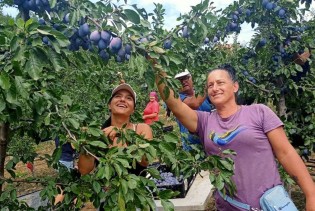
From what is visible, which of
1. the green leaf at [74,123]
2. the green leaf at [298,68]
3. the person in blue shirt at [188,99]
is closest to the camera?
the green leaf at [74,123]

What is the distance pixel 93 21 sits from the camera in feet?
4.83

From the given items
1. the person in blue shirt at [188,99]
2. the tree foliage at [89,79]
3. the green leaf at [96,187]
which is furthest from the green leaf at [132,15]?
the person in blue shirt at [188,99]

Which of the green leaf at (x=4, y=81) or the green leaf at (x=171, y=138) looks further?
the green leaf at (x=171, y=138)

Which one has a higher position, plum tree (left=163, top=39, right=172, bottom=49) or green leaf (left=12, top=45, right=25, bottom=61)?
plum tree (left=163, top=39, right=172, bottom=49)

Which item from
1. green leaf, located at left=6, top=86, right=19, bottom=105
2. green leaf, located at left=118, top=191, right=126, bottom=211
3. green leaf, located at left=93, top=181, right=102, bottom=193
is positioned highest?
green leaf, located at left=6, top=86, right=19, bottom=105

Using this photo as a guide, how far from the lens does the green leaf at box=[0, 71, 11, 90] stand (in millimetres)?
1069

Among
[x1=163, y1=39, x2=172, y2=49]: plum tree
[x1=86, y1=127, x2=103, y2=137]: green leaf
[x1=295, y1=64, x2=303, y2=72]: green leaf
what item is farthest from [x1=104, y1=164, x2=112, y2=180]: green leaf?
[x1=295, y1=64, x2=303, y2=72]: green leaf

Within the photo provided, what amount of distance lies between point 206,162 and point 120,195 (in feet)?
1.33

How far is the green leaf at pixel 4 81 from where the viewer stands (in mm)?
1069

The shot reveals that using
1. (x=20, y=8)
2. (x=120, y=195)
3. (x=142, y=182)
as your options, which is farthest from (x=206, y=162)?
(x=20, y=8)

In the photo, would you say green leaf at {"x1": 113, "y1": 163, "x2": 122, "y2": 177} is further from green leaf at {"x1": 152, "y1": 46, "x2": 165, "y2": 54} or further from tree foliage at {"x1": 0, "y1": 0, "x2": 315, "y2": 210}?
green leaf at {"x1": 152, "y1": 46, "x2": 165, "y2": 54}

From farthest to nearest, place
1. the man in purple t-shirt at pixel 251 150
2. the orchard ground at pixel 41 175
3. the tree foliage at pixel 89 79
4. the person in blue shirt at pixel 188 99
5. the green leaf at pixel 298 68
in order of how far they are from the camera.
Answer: the orchard ground at pixel 41 175 → the green leaf at pixel 298 68 → the person in blue shirt at pixel 188 99 → the man in purple t-shirt at pixel 251 150 → the tree foliage at pixel 89 79

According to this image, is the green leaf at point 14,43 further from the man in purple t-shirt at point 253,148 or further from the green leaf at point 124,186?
the man in purple t-shirt at point 253,148

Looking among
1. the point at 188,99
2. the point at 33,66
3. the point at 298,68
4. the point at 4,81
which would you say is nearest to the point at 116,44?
the point at 33,66
